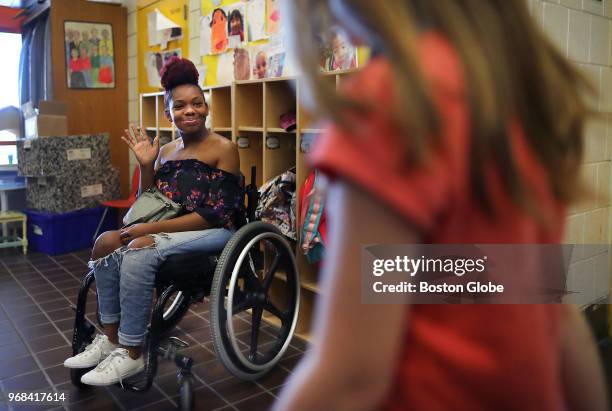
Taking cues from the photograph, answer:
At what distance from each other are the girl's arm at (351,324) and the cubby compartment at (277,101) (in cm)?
251

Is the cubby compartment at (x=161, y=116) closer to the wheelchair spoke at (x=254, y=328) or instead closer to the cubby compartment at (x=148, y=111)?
the cubby compartment at (x=148, y=111)

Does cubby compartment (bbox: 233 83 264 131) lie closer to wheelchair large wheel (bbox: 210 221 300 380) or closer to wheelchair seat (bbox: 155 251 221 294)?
wheelchair large wheel (bbox: 210 221 300 380)

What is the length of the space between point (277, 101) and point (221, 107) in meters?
0.57

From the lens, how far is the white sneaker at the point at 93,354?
216 cm

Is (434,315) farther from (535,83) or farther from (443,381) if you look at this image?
(535,83)

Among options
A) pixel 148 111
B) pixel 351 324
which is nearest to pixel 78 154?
pixel 148 111

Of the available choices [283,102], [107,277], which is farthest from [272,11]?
[107,277]

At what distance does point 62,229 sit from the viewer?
470cm

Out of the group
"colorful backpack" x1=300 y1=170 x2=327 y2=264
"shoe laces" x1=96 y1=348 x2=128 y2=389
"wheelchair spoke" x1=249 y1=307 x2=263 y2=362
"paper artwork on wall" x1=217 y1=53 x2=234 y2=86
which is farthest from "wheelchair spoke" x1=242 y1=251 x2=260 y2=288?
"paper artwork on wall" x1=217 y1=53 x2=234 y2=86

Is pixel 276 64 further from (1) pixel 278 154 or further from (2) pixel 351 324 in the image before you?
(2) pixel 351 324

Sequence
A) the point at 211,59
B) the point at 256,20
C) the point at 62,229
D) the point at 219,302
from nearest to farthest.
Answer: the point at 219,302 → the point at 256,20 → the point at 211,59 → the point at 62,229

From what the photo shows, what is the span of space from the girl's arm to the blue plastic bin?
4.71m

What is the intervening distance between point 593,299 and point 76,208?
410cm

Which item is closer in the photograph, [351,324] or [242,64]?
[351,324]
